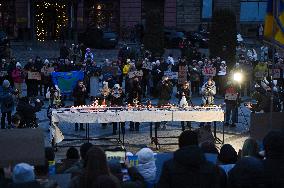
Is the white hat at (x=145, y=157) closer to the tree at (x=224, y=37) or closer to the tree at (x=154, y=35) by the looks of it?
the tree at (x=224, y=37)

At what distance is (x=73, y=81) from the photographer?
2361 centimetres

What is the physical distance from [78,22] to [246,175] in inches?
1531

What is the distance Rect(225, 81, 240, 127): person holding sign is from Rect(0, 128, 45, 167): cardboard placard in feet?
34.1

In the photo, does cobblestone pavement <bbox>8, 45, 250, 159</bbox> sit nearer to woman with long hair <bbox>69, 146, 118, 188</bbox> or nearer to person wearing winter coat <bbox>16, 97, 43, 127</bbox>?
→ person wearing winter coat <bbox>16, 97, 43, 127</bbox>

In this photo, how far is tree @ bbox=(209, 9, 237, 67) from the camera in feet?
91.9

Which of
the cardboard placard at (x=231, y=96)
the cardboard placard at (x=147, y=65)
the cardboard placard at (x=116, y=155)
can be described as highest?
the cardboard placard at (x=147, y=65)

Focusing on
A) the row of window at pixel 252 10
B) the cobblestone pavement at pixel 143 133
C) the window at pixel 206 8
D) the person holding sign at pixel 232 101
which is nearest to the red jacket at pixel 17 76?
the cobblestone pavement at pixel 143 133

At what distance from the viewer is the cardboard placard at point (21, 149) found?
8.76m

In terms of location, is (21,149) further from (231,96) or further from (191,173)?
(231,96)

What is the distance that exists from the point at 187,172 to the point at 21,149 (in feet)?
9.95

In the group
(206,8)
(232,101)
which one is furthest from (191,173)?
(206,8)

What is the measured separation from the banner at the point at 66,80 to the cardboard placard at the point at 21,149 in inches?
553

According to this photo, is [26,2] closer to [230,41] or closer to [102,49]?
[102,49]

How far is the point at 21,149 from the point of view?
891cm
